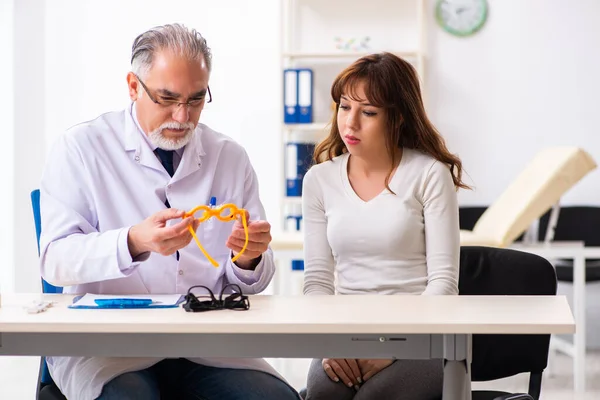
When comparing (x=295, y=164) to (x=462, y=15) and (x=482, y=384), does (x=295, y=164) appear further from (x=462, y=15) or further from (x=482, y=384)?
(x=482, y=384)

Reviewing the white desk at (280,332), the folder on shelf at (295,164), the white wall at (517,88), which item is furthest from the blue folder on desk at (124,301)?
the white wall at (517,88)

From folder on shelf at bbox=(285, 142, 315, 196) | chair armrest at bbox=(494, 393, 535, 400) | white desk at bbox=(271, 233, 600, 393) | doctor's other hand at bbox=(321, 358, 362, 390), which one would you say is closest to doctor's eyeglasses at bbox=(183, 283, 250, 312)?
doctor's other hand at bbox=(321, 358, 362, 390)

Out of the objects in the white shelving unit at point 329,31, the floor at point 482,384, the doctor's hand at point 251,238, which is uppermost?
the white shelving unit at point 329,31

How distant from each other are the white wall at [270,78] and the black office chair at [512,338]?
2967 mm

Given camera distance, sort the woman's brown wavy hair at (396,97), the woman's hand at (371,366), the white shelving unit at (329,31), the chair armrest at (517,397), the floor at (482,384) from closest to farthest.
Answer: the chair armrest at (517,397) → the woman's hand at (371,366) → the woman's brown wavy hair at (396,97) → the floor at (482,384) → the white shelving unit at (329,31)

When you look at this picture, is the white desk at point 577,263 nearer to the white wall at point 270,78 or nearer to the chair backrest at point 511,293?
the white wall at point 270,78

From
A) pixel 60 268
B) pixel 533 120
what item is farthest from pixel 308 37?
pixel 60 268

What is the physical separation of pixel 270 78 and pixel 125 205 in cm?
344

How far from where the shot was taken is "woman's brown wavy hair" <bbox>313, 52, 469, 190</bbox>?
2.30 meters

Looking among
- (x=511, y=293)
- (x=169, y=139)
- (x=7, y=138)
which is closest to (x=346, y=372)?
(x=511, y=293)

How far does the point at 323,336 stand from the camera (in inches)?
65.7

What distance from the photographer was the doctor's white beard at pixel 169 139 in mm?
2111

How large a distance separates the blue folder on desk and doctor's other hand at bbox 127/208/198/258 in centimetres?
10

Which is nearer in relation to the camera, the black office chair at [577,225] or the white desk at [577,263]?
the white desk at [577,263]
